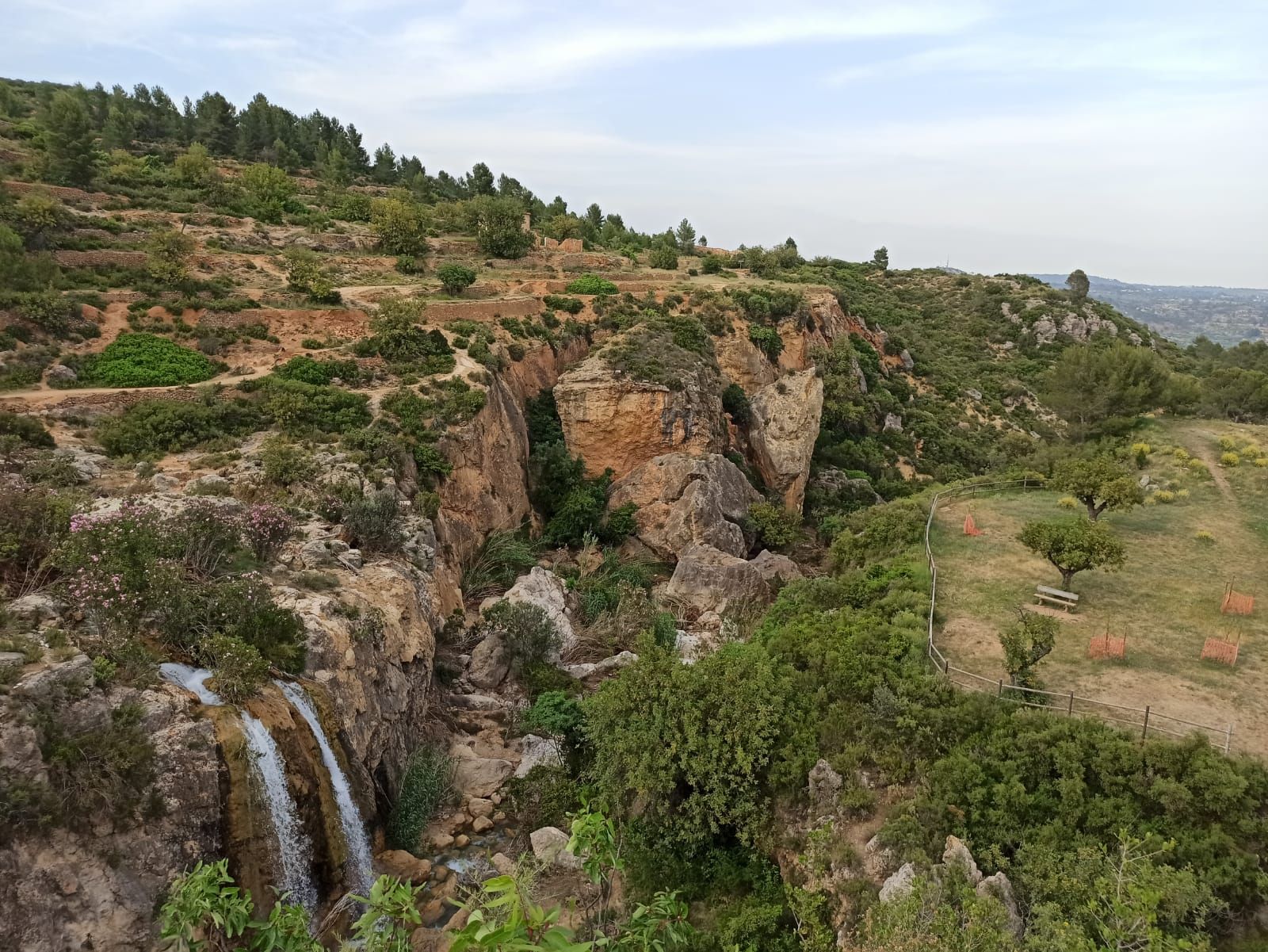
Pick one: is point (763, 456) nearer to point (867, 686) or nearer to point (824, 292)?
point (824, 292)

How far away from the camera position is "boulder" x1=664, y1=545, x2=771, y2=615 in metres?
24.6

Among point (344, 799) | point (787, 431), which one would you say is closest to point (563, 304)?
point (787, 431)

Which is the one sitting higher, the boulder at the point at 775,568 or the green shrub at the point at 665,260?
the green shrub at the point at 665,260

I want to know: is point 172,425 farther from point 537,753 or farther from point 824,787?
point 824,787

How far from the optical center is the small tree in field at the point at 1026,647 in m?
13.0

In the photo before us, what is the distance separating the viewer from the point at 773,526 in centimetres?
3036

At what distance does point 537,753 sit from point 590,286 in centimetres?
2774

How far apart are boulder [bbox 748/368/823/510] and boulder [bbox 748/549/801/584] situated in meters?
7.17

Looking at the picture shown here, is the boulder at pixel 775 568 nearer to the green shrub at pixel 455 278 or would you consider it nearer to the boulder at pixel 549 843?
the boulder at pixel 549 843

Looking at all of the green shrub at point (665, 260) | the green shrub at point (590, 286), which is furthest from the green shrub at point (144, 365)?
the green shrub at point (665, 260)

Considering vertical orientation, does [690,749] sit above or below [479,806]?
above

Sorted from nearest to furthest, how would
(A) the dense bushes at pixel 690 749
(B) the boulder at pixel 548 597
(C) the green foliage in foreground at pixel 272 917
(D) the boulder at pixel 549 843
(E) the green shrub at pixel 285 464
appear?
(C) the green foliage in foreground at pixel 272 917 < (A) the dense bushes at pixel 690 749 < (D) the boulder at pixel 549 843 < (E) the green shrub at pixel 285 464 < (B) the boulder at pixel 548 597

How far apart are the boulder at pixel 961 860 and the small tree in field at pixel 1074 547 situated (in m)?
8.77

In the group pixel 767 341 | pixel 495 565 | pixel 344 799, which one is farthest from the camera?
pixel 767 341
